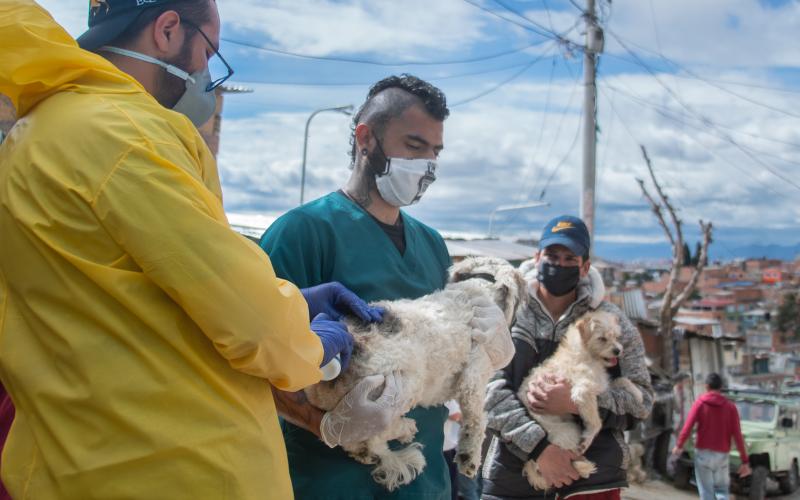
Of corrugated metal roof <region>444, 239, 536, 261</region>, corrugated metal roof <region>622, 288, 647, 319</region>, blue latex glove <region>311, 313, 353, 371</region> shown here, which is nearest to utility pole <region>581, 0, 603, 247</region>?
corrugated metal roof <region>444, 239, 536, 261</region>

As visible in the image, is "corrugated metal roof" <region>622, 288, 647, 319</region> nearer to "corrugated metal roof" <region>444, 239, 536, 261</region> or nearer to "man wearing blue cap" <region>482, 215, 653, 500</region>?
"corrugated metal roof" <region>444, 239, 536, 261</region>

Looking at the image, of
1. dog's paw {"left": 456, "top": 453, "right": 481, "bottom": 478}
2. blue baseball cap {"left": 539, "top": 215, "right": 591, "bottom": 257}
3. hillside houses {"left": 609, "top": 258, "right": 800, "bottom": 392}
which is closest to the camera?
dog's paw {"left": 456, "top": 453, "right": 481, "bottom": 478}

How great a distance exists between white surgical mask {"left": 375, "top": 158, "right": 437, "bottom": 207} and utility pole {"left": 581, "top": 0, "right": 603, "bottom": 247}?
11.3m

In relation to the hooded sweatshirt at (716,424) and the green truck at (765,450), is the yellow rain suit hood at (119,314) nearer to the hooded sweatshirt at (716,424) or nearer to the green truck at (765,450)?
the hooded sweatshirt at (716,424)

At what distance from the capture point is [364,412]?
2.23 m

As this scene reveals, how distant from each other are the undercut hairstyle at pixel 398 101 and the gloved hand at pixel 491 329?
2.67 feet

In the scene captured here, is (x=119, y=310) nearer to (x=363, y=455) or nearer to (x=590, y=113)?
(x=363, y=455)

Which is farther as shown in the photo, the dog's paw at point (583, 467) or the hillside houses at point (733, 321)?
the hillside houses at point (733, 321)

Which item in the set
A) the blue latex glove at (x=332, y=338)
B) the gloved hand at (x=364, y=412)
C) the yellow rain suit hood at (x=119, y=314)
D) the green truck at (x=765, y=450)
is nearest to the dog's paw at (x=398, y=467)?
the gloved hand at (x=364, y=412)

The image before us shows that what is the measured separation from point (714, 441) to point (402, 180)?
351 inches

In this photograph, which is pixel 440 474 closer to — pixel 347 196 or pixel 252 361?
pixel 347 196

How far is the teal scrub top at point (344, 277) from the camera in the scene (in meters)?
2.50

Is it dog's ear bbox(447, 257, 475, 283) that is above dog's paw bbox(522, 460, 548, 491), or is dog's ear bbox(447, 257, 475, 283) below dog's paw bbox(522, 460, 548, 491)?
above

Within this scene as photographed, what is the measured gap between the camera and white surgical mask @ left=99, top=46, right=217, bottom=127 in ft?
6.29
